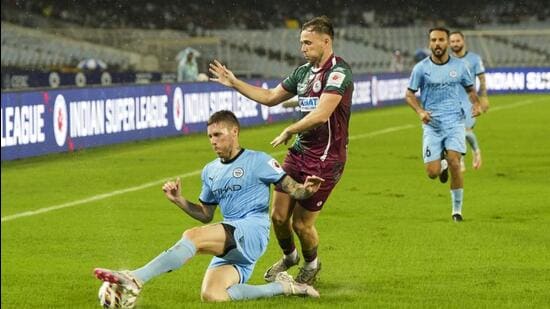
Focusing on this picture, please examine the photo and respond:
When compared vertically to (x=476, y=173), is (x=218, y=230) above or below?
above

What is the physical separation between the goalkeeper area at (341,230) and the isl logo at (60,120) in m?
0.32

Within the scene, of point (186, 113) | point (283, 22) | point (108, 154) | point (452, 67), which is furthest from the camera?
point (283, 22)

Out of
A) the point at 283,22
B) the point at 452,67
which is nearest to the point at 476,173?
the point at 452,67

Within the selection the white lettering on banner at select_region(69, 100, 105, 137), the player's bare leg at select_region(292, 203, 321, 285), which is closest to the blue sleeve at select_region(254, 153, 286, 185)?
the player's bare leg at select_region(292, 203, 321, 285)

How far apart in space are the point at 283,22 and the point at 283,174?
129 ft

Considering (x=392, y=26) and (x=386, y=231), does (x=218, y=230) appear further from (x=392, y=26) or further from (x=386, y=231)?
(x=392, y=26)

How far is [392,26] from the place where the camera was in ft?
159

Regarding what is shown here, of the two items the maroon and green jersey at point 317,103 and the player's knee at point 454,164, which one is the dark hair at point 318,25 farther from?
the player's knee at point 454,164

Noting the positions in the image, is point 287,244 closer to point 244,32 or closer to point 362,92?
point 362,92

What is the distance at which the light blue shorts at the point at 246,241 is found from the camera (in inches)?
323

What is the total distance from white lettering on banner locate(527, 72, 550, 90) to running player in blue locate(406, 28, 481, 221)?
3267 centimetres

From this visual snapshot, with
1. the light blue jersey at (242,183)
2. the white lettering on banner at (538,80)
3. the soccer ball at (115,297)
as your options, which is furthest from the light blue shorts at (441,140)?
the white lettering on banner at (538,80)

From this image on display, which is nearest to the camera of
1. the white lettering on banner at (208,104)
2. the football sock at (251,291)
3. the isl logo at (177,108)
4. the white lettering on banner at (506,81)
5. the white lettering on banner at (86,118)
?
the football sock at (251,291)

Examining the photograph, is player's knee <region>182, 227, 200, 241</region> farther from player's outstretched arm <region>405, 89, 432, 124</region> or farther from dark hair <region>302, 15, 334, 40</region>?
player's outstretched arm <region>405, 89, 432, 124</region>
